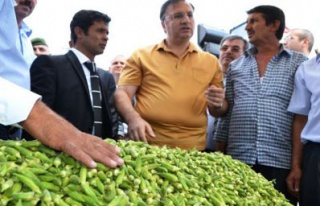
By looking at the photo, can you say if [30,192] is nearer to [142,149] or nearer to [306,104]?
[142,149]

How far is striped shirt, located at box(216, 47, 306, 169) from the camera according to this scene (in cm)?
336

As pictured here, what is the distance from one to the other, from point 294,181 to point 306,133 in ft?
1.24

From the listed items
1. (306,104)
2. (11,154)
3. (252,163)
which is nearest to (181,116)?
(252,163)

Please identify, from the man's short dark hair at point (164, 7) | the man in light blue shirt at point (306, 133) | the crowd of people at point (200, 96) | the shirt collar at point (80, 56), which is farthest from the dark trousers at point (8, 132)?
the man in light blue shirt at point (306, 133)

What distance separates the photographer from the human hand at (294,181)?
329cm

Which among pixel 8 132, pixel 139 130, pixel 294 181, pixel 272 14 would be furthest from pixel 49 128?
pixel 272 14

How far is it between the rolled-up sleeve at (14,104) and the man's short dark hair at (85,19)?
238 cm

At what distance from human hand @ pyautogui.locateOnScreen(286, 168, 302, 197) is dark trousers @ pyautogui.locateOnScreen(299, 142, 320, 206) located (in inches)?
3.2

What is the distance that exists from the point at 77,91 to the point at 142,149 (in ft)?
5.27

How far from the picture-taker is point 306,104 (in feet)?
10.9

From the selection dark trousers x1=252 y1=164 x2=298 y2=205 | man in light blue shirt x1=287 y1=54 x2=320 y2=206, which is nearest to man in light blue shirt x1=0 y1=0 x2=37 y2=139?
dark trousers x1=252 y1=164 x2=298 y2=205

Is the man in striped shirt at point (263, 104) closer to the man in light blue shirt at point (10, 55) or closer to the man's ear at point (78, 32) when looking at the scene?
the man's ear at point (78, 32)

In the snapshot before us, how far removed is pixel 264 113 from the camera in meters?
3.38

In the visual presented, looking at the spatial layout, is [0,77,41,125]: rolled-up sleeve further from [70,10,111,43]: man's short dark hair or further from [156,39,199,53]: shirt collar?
[70,10,111,43]: man's short dark hair
